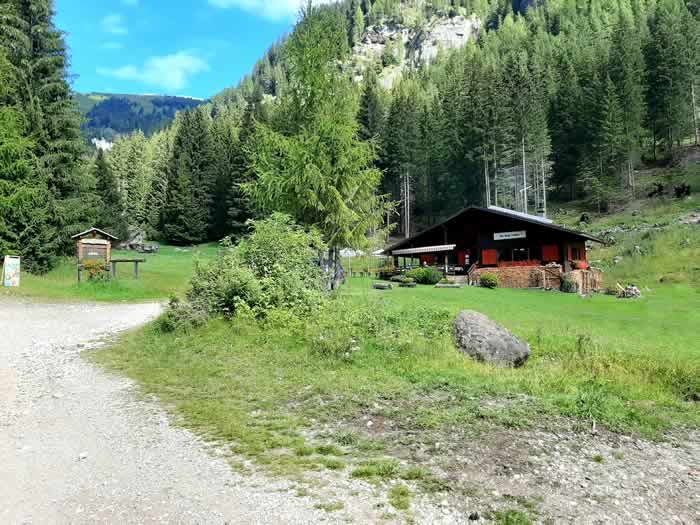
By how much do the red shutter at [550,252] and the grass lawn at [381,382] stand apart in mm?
22371

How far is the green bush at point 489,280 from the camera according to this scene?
2938 cm

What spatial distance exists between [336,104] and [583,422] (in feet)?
60.3

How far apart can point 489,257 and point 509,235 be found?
2.52 meters

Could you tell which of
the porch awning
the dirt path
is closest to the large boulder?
the dirt path

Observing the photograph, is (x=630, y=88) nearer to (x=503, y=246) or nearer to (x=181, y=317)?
(x=503, y=246)

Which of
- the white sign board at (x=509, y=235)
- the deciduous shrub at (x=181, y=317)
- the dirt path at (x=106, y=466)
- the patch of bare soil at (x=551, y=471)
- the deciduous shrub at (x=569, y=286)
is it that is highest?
the white sign board at (x=509, y=235)

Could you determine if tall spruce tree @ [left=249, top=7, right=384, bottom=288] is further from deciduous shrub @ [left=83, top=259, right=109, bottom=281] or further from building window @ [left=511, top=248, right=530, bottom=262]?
building window @ [left=511, top=248, right=530, bottom=262]

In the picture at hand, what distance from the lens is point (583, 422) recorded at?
6.17 meters

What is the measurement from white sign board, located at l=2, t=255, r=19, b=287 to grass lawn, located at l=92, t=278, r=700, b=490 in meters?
11.5

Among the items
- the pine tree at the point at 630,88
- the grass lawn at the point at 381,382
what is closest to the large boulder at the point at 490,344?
the grass lawn at the point at 381,382

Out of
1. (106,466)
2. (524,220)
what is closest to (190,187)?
(524,220)

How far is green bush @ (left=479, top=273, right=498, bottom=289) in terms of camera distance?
2938 cm

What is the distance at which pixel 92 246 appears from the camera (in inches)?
936

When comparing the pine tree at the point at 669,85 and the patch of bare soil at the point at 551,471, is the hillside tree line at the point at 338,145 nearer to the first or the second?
the pine tree at the point at 669,85
